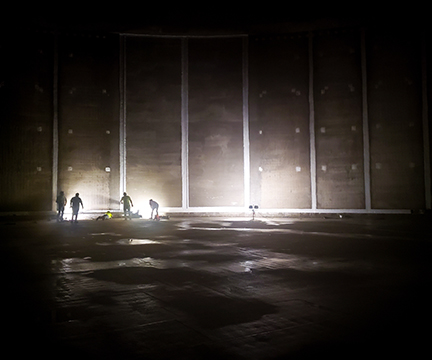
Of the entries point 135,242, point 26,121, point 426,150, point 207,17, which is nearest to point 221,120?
point 207,17

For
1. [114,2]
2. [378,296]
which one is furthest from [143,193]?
[378,296]

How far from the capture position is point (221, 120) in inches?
919

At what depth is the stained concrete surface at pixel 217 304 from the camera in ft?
10.5

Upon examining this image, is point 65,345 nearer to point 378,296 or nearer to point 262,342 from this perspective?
point 262,342

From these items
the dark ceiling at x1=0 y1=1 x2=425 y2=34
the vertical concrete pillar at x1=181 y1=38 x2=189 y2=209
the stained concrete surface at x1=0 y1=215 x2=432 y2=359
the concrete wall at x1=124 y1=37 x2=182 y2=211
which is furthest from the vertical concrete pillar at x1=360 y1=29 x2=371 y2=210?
the stained concrete surface at x1=0 y1=215 x2=432 y2=359

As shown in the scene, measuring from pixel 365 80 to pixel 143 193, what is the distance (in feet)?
47.9

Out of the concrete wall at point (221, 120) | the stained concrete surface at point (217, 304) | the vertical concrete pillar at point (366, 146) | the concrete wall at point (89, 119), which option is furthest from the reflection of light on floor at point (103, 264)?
the vertical concrete pillar at point (366, 146)

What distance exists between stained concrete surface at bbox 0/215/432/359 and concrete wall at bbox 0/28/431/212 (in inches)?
550

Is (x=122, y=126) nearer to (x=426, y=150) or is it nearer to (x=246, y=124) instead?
(x=246, y=124)

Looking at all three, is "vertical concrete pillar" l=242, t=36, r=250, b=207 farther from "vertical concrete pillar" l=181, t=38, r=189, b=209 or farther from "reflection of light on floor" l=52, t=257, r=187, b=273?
"reflection of light on floor" l=52, t=257, r=187, b=273

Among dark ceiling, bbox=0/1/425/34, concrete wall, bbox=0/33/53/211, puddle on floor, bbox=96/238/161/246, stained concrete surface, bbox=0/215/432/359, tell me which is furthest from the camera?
dark ceiling, bbox=0/1/425/34

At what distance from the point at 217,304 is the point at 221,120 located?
19593 millimetres

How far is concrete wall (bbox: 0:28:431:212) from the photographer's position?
20906 mm

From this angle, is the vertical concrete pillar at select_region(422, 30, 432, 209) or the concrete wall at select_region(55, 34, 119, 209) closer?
the vertical concrete pillar at select_region(422, 30, 432, 209)
